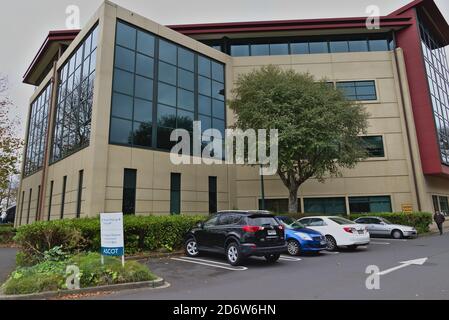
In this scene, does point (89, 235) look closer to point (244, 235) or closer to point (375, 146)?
point (244, 235)

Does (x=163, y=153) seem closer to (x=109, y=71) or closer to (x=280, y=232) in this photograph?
(x=109, y=71)

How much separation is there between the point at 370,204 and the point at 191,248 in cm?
1841

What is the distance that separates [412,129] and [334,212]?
9.54 m

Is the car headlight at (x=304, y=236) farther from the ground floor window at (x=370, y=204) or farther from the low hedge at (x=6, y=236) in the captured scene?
the low hedge at (x=6, y=236)

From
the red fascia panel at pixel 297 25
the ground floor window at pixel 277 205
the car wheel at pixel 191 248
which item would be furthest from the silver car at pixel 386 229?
the red fascia panel at pixel 297 25

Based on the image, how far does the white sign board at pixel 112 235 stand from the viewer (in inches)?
331

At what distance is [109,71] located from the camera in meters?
18.7

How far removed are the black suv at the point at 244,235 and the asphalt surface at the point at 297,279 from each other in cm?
46

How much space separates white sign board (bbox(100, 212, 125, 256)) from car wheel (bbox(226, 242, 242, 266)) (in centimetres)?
343

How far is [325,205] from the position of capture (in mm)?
25516

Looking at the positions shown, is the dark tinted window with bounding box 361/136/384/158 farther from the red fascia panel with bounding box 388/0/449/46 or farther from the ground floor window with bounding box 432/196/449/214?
the red fascia panel with bounding box 388/0/449/46

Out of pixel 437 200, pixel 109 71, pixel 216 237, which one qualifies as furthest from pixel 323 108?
pixel 437 200

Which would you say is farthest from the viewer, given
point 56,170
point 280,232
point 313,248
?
point 56,170

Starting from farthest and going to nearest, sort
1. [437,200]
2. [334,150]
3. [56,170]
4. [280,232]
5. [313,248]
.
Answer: [437,200] < [56,170] < [334,150] < [313,248] < [280,232]
